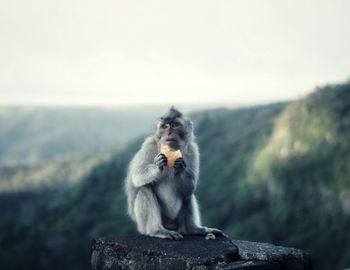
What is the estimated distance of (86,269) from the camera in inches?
1191

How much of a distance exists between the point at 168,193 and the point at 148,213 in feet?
1.23

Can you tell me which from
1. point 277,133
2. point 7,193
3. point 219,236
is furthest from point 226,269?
point 7,193

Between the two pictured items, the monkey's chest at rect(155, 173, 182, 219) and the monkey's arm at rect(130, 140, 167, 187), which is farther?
the monkey's chest at rect(155, 173, 182, 219)

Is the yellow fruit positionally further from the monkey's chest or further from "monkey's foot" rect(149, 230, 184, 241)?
"monkey's foot" rect(149, 230, 184, 241)

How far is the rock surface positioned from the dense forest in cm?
940

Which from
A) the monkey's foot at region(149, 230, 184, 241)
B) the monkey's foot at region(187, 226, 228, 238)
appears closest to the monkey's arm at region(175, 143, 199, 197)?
the monkey's foot at region(187, 226, 228, 238)

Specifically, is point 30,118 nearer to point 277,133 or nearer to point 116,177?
point 116,177

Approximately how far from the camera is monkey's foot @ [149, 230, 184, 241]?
6998mm

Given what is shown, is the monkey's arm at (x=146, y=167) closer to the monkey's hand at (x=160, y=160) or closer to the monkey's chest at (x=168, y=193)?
the monkey's hand at (x=160, y=160)

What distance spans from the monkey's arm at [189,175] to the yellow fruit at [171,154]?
0.23 meters

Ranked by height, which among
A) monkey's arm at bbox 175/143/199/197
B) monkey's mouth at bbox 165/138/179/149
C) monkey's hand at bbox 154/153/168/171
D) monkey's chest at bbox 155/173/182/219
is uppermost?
monkey's mouth at bbox 165/138/179/149

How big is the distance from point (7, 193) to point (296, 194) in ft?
64.2

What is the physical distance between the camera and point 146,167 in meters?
7.33

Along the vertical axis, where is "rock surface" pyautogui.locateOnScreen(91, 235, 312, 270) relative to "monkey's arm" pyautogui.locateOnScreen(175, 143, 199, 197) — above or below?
below
